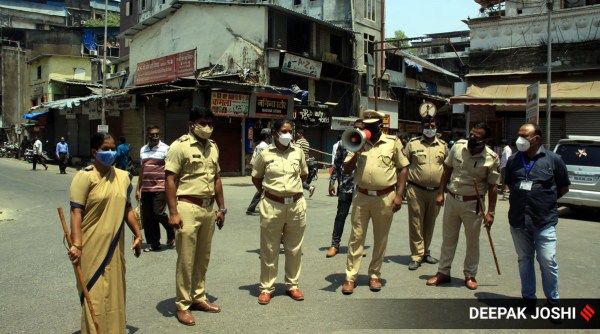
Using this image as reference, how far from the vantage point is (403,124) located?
1357 inches

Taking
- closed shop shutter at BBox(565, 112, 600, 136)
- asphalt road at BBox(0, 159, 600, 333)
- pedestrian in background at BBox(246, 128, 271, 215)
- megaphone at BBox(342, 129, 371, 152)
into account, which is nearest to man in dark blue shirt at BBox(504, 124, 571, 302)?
asphalt road at BBox(0, 159, 600, 333)

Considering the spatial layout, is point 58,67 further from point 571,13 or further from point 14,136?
point 571,13

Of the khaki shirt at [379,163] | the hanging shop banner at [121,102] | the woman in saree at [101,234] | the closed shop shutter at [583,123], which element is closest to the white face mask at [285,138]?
the khaki shirt at [379,163]

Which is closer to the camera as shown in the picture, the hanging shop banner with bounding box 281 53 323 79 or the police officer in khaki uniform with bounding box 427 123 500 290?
the police officer in khaki uniform with bounding box 427 123 500 290

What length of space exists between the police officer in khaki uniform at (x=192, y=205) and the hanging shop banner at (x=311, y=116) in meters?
20.6

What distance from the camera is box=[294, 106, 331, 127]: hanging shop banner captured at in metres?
25.3

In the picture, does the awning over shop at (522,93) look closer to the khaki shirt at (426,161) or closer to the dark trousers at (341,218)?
the khaki shirt at (426,161)

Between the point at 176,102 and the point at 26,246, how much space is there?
51.1 feet

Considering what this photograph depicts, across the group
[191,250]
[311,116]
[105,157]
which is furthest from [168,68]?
[105,157]

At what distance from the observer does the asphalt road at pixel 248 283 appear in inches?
171

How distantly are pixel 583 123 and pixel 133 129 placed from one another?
20274 mm

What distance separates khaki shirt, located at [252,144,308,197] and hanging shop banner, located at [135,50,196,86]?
61.8 ft

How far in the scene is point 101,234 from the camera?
140 inches

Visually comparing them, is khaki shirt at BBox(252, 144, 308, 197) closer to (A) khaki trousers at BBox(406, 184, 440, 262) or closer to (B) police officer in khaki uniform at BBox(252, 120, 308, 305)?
(B) police officer in khaki uniform at BBox(252, 120, 308, 305)
